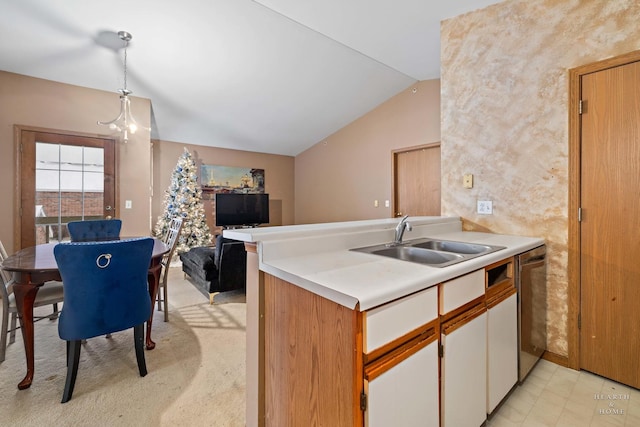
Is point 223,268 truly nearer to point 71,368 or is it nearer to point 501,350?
point 71,368

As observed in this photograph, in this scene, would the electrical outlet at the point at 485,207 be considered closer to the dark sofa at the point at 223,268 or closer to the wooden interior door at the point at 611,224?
the wooden interior door at the point at 611,224

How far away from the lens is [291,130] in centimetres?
623

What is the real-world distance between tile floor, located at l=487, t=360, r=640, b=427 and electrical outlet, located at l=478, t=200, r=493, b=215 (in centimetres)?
120

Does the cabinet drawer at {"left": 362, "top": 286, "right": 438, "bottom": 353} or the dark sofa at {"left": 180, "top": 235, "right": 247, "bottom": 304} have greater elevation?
the cabinet drawer at {"left": 362, "top": 286, "right": 438, "bottom": 353}

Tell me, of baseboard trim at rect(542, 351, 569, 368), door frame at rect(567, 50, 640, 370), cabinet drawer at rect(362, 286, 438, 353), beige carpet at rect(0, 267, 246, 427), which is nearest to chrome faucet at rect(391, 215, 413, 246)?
cabinet drawer at rect(362, 286, 438, 353)

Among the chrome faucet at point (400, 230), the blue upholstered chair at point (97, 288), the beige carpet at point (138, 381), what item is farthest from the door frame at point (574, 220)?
the blue upholstered chair at point (97, 288)

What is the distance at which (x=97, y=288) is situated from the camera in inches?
67.7

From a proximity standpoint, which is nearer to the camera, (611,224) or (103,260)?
(103,260)

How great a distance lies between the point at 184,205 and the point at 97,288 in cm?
412

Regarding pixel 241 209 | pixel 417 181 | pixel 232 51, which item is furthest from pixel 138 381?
pixel 241 209

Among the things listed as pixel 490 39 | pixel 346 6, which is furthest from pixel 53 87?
pixel 490 39

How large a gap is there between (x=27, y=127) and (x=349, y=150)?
5029 millimetres

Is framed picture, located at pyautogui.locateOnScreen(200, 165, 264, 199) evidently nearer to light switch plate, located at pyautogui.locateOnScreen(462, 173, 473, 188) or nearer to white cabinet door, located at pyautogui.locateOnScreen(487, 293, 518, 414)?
light switch plate, located at pyautogui.locateOnScreen(462, 173, 473, 188)

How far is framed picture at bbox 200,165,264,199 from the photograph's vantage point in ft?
20.6
